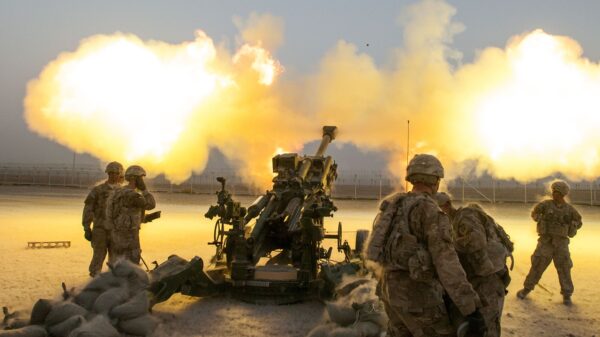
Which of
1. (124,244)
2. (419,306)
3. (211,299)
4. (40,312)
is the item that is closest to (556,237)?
(211,299)

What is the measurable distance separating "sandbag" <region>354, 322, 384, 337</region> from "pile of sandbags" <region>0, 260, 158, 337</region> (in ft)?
8.19

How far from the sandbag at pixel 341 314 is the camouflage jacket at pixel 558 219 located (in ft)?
15.0

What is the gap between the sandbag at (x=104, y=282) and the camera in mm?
6742

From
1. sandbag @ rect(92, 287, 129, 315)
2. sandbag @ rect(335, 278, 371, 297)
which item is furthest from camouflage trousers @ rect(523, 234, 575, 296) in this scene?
sandbag @ rect(92, 287, 129, 315)

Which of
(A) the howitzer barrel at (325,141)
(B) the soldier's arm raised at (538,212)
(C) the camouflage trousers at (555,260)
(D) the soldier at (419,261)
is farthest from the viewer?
(A) the howitzer barrel at (325,141)

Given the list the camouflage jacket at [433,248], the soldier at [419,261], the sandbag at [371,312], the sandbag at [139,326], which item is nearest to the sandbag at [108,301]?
the sandbag at [139,326]

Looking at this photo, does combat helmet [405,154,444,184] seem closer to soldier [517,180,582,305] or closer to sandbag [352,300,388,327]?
sandbag [352,300,388,327]

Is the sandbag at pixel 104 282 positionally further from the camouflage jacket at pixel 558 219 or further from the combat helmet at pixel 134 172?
the camouflage jacket at pixel 558 219

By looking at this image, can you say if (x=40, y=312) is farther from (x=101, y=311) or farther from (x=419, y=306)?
(x=419, y=306)

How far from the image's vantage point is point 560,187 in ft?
30.3

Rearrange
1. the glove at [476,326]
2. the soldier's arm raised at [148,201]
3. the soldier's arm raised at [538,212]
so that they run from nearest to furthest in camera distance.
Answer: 1. the glove at [476,326]
2. the soldier's arm raised at [148,201]
3. the soldier's arm raised at [538,212]

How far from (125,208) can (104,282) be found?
6.71 ft

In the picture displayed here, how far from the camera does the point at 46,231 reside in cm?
1794

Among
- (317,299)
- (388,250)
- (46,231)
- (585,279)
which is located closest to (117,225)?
(317,299)
